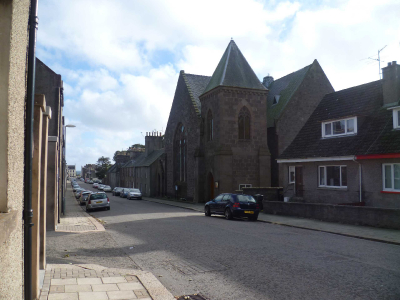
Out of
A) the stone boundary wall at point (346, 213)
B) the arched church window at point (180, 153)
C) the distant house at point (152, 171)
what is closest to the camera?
the stone boundary wall at point (346, 213)

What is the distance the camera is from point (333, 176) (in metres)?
21.5

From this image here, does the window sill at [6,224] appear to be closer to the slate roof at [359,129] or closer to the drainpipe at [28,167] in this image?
the drainpipe at [28,167]

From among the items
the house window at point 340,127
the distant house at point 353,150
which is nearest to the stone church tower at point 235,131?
the distant house at point 353,150

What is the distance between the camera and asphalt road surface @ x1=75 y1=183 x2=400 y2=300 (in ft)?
21.2

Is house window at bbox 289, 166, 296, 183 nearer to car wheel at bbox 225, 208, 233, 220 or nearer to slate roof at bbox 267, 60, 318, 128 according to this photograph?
slate roof at bbox 267, 60, 318, 128

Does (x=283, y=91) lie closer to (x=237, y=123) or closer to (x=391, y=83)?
(x=237, y=123)

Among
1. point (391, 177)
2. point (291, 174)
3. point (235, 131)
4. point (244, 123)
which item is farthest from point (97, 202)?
point (391, 177)

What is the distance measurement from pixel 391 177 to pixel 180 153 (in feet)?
90.8

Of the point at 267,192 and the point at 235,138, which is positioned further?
the point at 235,138

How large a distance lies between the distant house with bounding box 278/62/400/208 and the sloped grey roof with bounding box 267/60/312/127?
8.41 metres

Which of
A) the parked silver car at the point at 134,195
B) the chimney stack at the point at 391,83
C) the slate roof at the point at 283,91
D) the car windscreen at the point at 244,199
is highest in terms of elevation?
the slate roof at the point at 283,91

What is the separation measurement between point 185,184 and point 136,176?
89.1 feet

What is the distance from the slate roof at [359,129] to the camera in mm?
18520

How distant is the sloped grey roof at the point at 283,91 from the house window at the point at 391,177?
1618 centimetres
